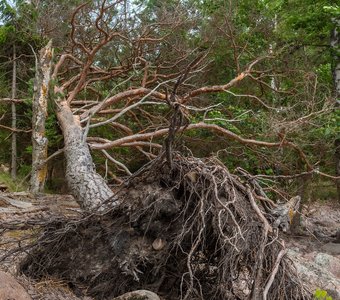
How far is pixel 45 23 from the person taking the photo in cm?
1087

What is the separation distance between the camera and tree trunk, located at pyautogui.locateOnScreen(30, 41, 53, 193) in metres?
9.84

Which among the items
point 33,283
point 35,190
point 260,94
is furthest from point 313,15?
point 33,283

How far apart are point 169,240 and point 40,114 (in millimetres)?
6614

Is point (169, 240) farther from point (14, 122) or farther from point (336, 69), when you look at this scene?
point (14, 122)

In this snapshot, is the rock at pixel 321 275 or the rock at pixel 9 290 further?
the rock at pixel 321 275

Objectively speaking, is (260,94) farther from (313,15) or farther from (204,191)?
(204,191)

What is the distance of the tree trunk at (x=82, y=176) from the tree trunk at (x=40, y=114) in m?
2.01

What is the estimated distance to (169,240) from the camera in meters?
4.07

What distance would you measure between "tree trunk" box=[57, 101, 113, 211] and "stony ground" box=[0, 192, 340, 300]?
290mm

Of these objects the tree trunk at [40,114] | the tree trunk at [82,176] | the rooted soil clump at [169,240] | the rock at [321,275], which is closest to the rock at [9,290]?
the rooted soil clump at [169,240]

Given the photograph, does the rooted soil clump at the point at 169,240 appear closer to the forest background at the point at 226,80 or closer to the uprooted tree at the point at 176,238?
the uprooted tree at the point at 176,238

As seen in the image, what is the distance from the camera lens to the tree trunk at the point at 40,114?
984cm

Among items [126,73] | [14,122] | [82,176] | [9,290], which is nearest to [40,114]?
[14,122]

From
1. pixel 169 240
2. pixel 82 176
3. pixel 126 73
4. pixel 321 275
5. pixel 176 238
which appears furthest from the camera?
pixel 126 73
